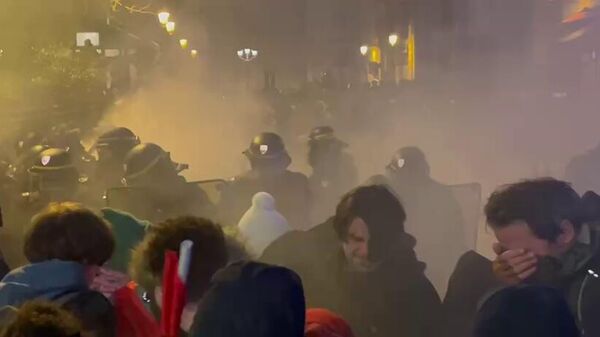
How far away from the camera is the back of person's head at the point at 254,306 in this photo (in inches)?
38.3

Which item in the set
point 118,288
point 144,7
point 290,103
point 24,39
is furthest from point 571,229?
point 24,39

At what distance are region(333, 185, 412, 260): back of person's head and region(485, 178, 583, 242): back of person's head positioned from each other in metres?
0.18

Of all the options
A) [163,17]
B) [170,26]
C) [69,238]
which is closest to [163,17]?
[163,17]

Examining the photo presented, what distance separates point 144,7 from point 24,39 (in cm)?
75

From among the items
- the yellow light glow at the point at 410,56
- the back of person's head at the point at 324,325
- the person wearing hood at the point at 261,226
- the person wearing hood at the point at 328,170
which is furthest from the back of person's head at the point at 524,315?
the yellow light glow at the point at 410,56

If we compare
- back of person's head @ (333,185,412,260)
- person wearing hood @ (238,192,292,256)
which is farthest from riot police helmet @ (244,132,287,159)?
back of person's head @ (333,185,412,260)

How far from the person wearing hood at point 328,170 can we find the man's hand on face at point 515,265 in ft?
5.24

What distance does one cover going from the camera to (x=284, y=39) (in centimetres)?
405

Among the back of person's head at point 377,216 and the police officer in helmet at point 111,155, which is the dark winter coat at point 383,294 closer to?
the back of person's head at point 377,216

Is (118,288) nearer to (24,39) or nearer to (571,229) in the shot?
(571,229)

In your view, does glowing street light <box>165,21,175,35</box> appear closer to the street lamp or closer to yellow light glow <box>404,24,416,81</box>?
the street lamp

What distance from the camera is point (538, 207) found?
4.96ft

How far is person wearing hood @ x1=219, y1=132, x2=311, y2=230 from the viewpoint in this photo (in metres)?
2.75

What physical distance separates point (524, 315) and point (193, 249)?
49cm
